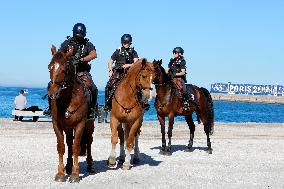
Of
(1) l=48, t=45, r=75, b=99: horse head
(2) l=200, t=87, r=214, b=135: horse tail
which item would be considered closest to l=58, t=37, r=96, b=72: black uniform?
(1) l=48, t=45, r=75, b=99: horse head

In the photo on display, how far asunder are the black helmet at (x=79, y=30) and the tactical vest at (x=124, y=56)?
201cm

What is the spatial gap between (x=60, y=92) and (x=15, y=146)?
7981mm

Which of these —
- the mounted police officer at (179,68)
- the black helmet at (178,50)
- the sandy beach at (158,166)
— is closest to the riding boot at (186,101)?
the mounted police officer at (179,68)

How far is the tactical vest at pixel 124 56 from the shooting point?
48.5ft

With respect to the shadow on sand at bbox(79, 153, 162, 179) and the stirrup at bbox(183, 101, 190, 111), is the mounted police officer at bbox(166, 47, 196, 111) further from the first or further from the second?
the shadow on sand at bbox(79, 153, 162, 179)

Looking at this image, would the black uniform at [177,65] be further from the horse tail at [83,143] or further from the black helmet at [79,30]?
the black helmet at [79,30]

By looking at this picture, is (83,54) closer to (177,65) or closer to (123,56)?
(123,56)

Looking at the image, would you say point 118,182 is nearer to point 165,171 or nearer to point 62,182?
point 62,182

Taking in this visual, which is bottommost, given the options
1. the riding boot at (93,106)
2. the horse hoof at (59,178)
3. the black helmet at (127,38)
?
the horse hoof at (59,178)

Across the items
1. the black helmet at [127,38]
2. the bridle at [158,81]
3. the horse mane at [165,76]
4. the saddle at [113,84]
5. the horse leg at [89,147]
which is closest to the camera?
the horse leg at [89,147]

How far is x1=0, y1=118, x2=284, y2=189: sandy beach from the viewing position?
12008 mm

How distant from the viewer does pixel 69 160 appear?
1294 centimetres

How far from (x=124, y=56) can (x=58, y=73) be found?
3.83m

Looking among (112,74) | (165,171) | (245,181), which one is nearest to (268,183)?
(245,181)
